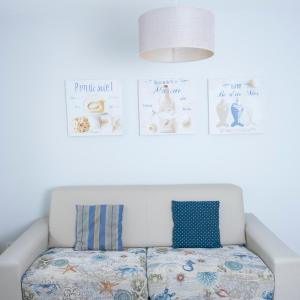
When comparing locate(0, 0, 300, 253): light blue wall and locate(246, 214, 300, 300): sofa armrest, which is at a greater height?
locate(0, 0, 300, 253): light blue wall

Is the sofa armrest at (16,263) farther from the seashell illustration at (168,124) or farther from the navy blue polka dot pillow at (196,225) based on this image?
the seashell illustration at (168,124)

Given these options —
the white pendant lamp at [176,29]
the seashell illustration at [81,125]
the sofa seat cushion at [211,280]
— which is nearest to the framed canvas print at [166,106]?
the seashell illustration at [81,125]

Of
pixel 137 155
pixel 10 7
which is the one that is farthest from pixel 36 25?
pixel 137 155

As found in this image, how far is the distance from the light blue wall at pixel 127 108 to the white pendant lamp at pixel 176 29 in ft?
3.30

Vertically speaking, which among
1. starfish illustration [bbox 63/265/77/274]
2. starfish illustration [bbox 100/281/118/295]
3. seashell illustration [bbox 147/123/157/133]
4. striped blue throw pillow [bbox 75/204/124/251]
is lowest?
starfish illustration [bbox 100/281/118/295]

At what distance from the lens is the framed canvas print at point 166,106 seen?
9.99 feet

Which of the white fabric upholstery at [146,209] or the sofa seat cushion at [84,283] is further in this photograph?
the white fabric upholstery at [146,209]

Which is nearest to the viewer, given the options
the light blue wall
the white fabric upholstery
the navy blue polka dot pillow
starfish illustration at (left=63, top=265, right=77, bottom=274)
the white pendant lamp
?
the white pendant lamp

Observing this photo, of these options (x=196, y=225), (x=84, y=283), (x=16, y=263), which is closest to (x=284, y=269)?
(x=196, y=225)

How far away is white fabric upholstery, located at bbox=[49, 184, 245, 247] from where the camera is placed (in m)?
2.81

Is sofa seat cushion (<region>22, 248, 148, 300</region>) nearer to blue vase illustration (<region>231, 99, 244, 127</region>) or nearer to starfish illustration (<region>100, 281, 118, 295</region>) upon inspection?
starfish illustration (<region>100, 281, 118, 295</region>)

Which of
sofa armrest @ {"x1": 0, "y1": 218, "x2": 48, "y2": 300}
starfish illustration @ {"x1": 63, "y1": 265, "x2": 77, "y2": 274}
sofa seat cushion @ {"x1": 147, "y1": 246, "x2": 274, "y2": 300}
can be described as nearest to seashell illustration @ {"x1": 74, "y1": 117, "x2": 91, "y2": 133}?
sofa armrest @ {"x1": 0, "y1": 218, "x2": 48, "y2": 300}

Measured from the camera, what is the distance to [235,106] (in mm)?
3045

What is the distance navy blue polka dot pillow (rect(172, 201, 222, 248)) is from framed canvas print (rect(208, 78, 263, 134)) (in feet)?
2.27
